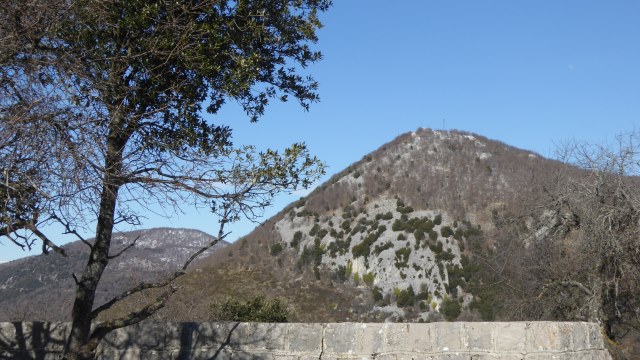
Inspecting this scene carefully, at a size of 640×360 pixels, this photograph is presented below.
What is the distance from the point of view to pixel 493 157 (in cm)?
5709

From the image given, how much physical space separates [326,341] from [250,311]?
13.9m

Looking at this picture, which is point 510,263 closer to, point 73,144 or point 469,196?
point 73,144

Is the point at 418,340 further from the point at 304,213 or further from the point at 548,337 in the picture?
the point at 304,213

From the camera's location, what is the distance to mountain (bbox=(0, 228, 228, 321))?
15.0 m

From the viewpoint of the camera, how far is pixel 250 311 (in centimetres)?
1983

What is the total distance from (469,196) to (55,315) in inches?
1477

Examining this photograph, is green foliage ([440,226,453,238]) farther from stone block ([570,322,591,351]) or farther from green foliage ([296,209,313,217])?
stone block ([570,322,591,351])

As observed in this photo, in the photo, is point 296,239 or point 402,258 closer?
point 402,258

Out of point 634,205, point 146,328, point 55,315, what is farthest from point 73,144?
point 55,315

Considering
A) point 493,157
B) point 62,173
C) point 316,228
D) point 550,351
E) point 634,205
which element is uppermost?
point 493,157

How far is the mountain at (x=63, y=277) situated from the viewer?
49.2ft

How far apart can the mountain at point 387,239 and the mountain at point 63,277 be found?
4.30m

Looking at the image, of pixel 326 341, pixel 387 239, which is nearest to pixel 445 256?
pixel 387 239

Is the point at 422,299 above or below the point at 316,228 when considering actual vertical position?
below
